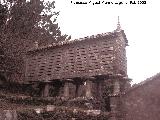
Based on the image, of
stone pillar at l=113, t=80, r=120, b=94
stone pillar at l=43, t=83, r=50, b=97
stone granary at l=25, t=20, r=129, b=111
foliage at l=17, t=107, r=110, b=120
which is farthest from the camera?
stone pillar at l=43, t=83, r=50, b=97

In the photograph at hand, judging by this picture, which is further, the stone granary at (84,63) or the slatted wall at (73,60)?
the slatted wall at (73,60)

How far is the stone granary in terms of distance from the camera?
50.8ft

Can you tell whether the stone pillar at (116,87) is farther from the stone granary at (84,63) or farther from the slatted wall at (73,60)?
the slatted wall at (73,60)

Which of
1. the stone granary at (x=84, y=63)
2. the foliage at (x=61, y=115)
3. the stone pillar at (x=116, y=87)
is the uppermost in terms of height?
the stone granary at (x=84, y=63)

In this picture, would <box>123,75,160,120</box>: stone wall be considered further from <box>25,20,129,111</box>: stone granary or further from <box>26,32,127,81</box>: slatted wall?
<box>26,32,127,81</box>: slatted wall

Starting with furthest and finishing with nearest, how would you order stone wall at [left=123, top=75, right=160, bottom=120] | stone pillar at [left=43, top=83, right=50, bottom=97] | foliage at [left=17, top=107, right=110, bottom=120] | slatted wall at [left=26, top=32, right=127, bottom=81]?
stone pillar at [left=43, top=83, right=50, bottom=97] < slatted wall at [left=26, top=32, right=127, bottom=81] < stone wall at [left=123, top=75, right=160, bottom=120] < foliage at [left=17, top=107, right=110, bottom=120]

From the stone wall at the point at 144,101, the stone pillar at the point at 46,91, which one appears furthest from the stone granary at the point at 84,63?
the stone wall at the point at 144,101

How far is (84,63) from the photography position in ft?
53.9

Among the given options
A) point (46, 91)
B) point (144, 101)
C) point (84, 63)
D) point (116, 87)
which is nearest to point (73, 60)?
point (84, 63)

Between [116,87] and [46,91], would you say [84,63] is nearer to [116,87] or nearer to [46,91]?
[116,87]

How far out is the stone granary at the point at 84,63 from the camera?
50.8ft

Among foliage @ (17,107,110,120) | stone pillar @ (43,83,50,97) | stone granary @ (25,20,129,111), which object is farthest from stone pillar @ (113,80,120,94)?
stone pillar @ (43,83,50,97)

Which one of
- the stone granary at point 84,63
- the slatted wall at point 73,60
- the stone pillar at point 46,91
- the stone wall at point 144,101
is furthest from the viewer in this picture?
the stone pillar at point 46,91

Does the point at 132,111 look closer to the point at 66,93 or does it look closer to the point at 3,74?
the point at 66,93
